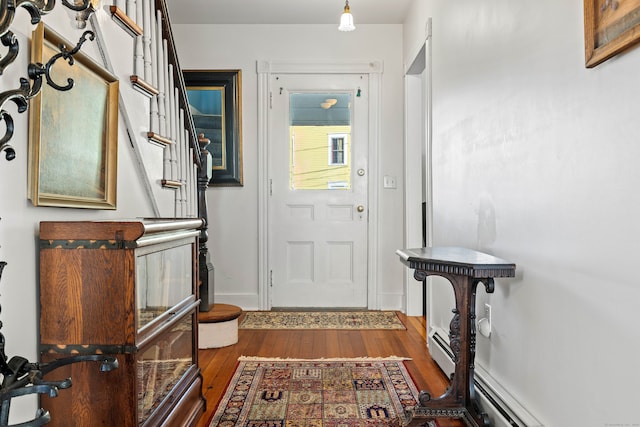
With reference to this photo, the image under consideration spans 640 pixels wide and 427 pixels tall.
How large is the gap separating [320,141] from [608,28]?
306 centimetres

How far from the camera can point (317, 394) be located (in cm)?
224

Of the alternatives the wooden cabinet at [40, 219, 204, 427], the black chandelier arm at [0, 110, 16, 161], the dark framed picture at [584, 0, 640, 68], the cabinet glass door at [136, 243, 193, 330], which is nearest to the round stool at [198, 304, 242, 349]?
the cabinet glass door at [136, 243, 193, 330]

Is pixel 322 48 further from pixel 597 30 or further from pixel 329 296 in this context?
pixel 597 30

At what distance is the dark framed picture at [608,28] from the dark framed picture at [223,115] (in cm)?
318

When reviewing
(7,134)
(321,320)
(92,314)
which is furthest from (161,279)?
(321,320)

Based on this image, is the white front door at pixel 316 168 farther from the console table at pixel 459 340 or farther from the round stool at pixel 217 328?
the console table at pixel 459 340

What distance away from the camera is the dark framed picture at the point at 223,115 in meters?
4.02

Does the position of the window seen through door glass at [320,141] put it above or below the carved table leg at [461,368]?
above

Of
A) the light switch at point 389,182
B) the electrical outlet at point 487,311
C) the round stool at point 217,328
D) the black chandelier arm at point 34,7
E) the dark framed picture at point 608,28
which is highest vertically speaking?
the dark framed picture at point 608,28

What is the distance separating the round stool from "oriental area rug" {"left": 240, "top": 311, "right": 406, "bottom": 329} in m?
0.47

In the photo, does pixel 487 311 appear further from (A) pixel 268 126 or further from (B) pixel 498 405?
(A) pixel 268 126

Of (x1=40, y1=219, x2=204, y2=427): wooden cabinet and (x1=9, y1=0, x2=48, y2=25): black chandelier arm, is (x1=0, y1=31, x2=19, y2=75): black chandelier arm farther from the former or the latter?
(x1=40, y1=219, x2=204, y2=427): wooden cabinet

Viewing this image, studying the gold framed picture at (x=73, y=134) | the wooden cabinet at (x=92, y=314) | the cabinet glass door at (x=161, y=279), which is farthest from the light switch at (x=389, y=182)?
the wooden cabinet at (x=92, y=314)

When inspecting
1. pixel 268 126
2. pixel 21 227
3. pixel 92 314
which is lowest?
pixel 92 314
